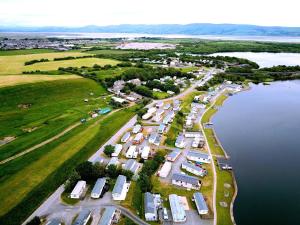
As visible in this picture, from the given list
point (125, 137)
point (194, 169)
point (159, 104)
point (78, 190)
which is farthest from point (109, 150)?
point (159, 104)

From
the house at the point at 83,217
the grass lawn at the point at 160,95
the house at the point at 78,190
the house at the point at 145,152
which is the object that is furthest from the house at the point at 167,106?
the house at the point at 83,217

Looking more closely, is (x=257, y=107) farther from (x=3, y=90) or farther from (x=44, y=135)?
(x=3, y=90)

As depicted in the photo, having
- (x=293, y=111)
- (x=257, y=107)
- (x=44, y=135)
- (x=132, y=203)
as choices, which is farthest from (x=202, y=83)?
(x=132, y=203)

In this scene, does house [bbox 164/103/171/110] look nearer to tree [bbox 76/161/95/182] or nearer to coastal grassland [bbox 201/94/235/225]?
coastal grassland [bbox 201/94/235/225]

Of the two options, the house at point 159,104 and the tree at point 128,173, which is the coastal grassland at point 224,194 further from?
the house at point 159,104

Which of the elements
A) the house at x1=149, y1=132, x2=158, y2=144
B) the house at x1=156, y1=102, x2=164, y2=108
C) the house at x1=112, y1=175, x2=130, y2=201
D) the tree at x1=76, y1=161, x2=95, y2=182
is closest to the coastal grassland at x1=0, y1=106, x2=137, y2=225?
the tree at x1=76, y1=161, x2=95, y2=182
